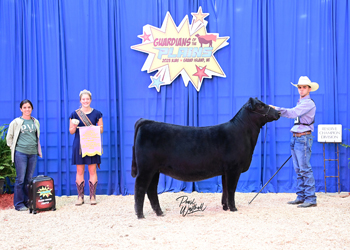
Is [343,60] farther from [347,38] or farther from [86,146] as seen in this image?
[86,146]

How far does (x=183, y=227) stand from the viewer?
3.46 m

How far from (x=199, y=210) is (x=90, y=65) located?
Answer: 3.20 meters

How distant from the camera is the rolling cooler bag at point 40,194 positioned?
14.1 ft

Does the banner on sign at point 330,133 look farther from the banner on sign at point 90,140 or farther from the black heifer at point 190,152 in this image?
the banner on sign at point 90,140

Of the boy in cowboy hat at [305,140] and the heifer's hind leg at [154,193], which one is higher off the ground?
the boy in cowboy hat at [305,140]

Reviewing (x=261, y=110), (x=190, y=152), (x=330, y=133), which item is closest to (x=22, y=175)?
(x=190, y=152)

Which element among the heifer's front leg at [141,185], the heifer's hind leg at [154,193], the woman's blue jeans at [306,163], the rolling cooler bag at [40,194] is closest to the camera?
the heifer's front leg at [141,185]

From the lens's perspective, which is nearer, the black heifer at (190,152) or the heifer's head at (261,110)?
the black heifer at (190,152)

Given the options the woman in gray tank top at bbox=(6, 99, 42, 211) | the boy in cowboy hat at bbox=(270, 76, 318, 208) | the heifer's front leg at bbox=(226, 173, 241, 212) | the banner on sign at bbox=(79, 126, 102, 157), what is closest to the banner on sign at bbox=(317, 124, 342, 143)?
the boy in cowboy hat at bbox=(270, 76, 318, 208)

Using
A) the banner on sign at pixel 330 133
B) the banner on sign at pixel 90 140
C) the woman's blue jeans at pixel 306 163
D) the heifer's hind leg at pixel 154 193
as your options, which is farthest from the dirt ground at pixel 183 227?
the banner on sign at pixel 330 133

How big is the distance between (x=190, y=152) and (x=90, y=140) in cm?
169

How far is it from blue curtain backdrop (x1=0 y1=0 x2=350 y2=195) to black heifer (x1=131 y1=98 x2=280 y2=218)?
4.56 ft

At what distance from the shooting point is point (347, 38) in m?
5.41

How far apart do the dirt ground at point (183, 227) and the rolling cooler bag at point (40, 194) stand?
12 cm
